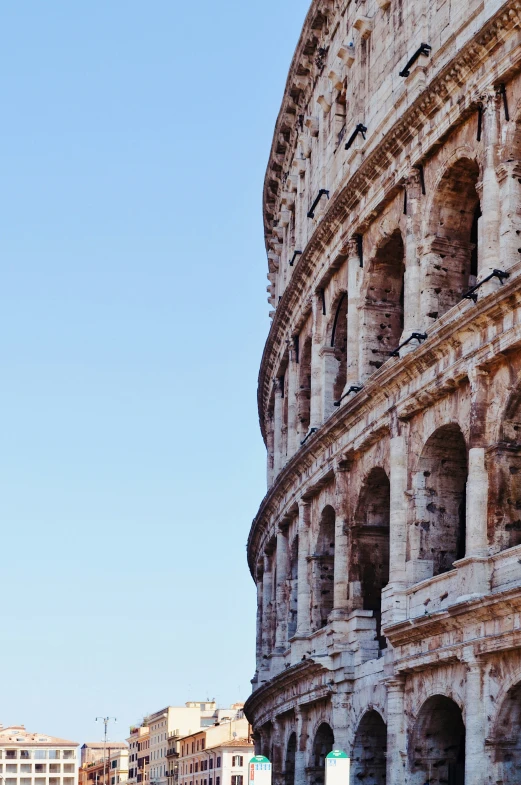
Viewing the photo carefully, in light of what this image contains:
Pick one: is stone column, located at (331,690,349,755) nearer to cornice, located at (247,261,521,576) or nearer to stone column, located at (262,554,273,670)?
cornice, located at (247,261,521,576)

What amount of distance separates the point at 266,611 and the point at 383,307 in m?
12.7

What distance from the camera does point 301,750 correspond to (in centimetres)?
3019

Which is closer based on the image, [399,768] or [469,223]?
[399,768]

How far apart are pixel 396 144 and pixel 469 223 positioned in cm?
228

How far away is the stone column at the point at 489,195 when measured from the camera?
22.4 meters

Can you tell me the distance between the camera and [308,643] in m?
30.2

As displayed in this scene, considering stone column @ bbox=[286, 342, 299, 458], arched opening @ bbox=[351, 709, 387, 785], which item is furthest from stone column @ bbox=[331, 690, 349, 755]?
stone column @ bbox=[286, 342, 299, 458]

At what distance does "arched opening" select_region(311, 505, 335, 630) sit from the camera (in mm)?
30281

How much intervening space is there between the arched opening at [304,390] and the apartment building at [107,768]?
121634mm

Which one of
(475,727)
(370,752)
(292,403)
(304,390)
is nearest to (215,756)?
(292,403)

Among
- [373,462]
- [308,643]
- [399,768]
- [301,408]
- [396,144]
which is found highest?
[396,144]

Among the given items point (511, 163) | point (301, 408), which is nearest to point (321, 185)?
point (301, 408)

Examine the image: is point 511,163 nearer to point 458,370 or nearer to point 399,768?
point 458,370

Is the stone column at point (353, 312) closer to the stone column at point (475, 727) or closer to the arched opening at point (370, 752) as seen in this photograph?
the arched opening at point (370, 752)
